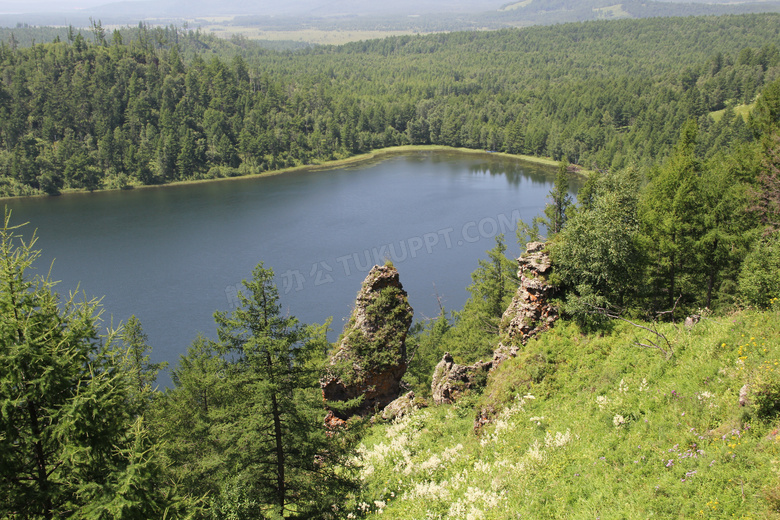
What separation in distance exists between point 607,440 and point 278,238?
64641 millimetres

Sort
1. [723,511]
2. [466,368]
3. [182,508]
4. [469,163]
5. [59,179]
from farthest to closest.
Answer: [469,163] < [59,179] < [466,368] < [182,508] < [723,511]

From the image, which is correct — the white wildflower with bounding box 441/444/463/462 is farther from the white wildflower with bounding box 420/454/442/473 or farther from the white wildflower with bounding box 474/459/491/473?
the white wildflower with bounding box 474/459/491/473

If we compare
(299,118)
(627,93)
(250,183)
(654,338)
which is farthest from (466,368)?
(627,93)

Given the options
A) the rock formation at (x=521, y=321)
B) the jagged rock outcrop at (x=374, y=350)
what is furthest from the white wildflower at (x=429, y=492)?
the jagged rock outcrop at (x=374, y=350)

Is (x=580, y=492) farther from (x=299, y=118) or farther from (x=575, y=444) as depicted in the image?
(x=299, y=118)

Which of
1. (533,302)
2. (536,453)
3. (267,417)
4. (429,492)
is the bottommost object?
(429,492)

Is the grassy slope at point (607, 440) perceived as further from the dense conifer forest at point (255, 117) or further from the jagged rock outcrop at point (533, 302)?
the dense conifer forest at point (255, 117)

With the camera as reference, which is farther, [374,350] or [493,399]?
[374,350]

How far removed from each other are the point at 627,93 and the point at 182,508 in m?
158

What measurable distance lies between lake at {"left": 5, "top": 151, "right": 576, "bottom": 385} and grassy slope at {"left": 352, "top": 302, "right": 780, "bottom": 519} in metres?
32.2

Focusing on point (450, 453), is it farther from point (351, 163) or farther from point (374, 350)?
point (351, 163)

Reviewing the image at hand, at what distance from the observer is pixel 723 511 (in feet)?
26.2

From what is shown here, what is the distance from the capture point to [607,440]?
1118cm

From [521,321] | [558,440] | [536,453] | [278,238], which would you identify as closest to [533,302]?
[521,321]
